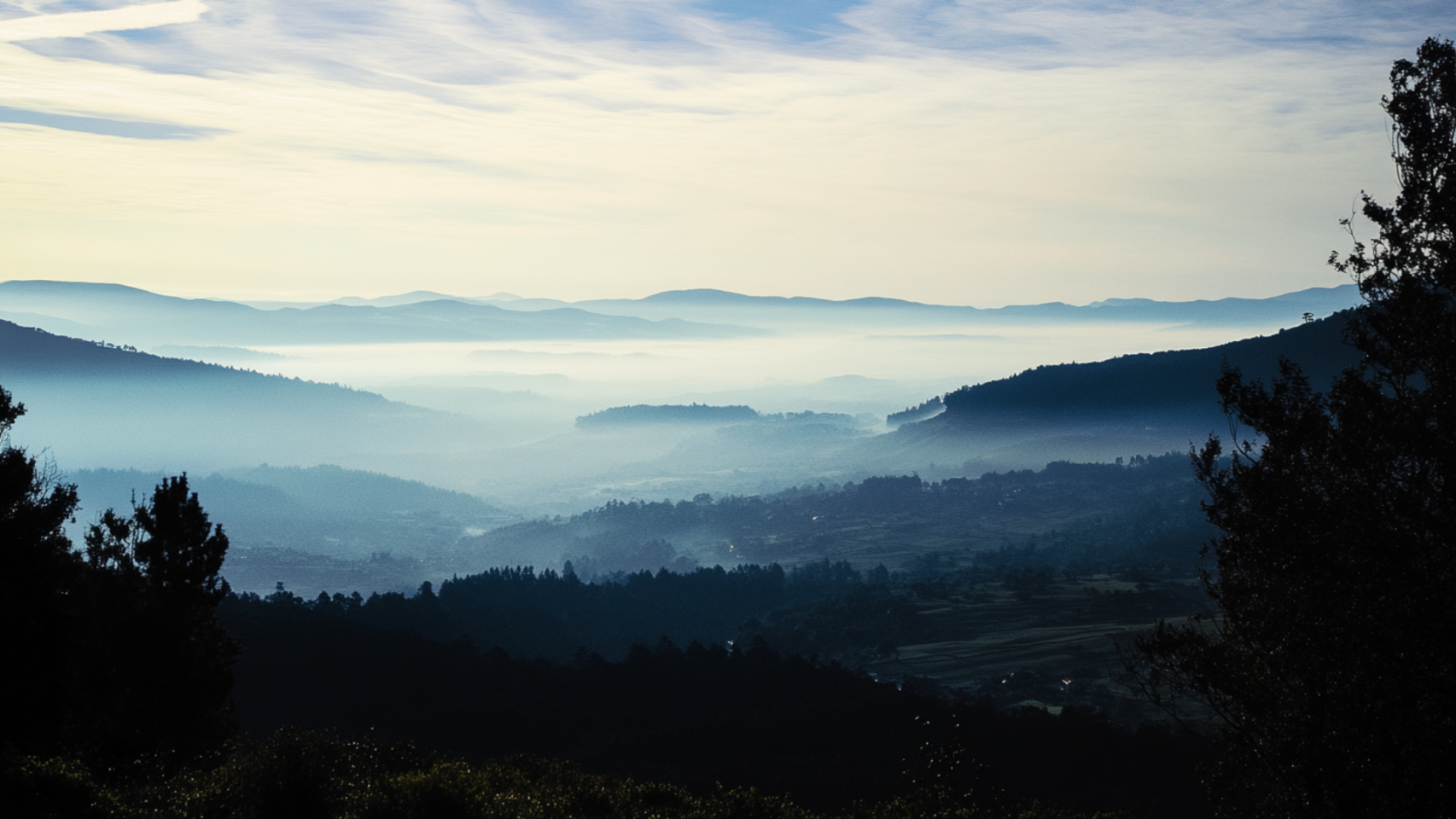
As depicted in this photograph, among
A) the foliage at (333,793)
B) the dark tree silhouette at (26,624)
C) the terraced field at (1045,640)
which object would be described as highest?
the dark tree silhouette at (26,624)

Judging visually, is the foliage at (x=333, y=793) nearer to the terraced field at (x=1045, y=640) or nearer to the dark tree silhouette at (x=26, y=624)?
the dark tree silhouette at (x=26, y=624)

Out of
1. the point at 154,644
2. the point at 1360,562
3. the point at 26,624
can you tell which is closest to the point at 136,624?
the point at 154,644

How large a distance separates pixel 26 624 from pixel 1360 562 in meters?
30.6

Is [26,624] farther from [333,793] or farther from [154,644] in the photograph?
[154,644]

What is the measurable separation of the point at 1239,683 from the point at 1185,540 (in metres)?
184

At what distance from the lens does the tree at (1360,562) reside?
67.2 feet

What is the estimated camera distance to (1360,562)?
21.2 meters

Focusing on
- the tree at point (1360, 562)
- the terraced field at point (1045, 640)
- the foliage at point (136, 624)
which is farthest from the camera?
the terraced field at point (1045, 640)

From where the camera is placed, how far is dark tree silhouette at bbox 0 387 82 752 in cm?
2394

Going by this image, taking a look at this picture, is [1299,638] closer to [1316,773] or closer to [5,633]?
[1316,773]

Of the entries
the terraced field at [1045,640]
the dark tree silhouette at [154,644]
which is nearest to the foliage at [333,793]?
the dark tree silhouette at [154,644]

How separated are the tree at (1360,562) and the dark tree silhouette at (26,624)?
86.7 feet

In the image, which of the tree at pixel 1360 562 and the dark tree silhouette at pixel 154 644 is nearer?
the tree at pixel 1360 562

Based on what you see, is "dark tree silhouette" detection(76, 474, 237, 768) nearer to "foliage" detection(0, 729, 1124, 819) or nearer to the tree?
"foliage" detection(0, 729, 1124, 819)
